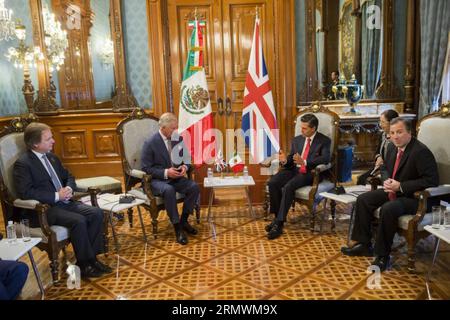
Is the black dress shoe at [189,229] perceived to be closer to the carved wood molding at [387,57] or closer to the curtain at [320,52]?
the curtain at [320,52]

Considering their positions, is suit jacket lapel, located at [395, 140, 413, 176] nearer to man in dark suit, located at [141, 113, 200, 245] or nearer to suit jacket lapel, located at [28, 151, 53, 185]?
man in dark suit, located at [141, 113, 200, 245]

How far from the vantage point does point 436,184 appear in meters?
2.86

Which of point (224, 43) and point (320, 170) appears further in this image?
point (224, 43)

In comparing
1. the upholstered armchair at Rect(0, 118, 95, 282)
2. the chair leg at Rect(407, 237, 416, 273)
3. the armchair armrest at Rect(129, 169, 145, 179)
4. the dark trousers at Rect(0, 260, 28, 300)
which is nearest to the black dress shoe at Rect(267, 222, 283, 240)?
the chair leg at Rect(407, 237, 416, 273)

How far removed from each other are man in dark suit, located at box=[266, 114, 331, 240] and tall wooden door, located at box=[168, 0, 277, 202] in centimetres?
172

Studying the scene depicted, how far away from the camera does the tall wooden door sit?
18.9 ft

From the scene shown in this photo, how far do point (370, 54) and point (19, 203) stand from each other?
4962mm

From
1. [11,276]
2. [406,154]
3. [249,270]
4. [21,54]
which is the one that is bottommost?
[249,270]

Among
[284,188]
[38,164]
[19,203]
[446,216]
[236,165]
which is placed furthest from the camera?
[236,165]

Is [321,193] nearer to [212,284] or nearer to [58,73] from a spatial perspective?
[212,284]

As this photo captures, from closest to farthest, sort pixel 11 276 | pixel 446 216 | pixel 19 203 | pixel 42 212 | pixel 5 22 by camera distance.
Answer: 1. pixel 11 276
2. pixel 446 216
3. pixel 42 212
4. pixel 19 203
5. pixel 5 22

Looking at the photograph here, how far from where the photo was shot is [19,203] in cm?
289

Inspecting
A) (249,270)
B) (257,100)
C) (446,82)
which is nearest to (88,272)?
(249,270)

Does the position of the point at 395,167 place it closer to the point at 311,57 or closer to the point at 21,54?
the point at 311,57
